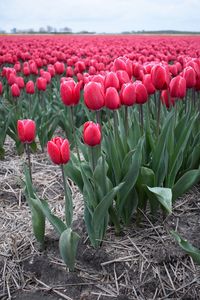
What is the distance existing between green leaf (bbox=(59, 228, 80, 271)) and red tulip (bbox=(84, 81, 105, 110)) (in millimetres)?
643

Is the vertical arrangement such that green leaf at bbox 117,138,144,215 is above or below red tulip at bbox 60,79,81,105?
below

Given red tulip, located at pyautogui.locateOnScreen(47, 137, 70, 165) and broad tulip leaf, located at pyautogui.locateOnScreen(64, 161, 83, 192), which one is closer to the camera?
red tulip, located at pyautogui.locateOnScreen(47, 137, 70, 165)

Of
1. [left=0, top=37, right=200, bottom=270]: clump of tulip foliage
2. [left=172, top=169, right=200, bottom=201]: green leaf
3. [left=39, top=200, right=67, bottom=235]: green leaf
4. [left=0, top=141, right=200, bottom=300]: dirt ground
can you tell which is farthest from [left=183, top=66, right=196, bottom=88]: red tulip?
[left=39, top=200, right=67, bottom=235]: green leaf

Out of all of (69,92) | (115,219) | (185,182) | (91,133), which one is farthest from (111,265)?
(69,92)

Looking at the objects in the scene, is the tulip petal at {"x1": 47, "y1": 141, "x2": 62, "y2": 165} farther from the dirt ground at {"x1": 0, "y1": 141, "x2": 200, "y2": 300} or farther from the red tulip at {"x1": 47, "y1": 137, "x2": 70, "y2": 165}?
the dirt ground at {"x1": 0, "y1": 141, "x2": 200, "y2": 300}

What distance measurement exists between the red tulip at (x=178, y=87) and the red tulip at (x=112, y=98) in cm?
47

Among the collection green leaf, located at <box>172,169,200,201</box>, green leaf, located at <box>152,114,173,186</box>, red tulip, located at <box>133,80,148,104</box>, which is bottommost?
green leaf, located at <box>172,169,200,201</box>

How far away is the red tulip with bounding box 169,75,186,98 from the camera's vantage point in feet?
7.53

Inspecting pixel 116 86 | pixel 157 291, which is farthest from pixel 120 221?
pixel 116 86

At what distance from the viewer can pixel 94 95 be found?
1.93 metres

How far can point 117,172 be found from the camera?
2107 mm

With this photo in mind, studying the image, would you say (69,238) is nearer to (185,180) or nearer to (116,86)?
(185,180)

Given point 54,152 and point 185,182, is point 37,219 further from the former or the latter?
point 185,182

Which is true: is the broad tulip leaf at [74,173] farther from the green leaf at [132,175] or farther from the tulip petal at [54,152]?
the tulip petal at [54,152]
